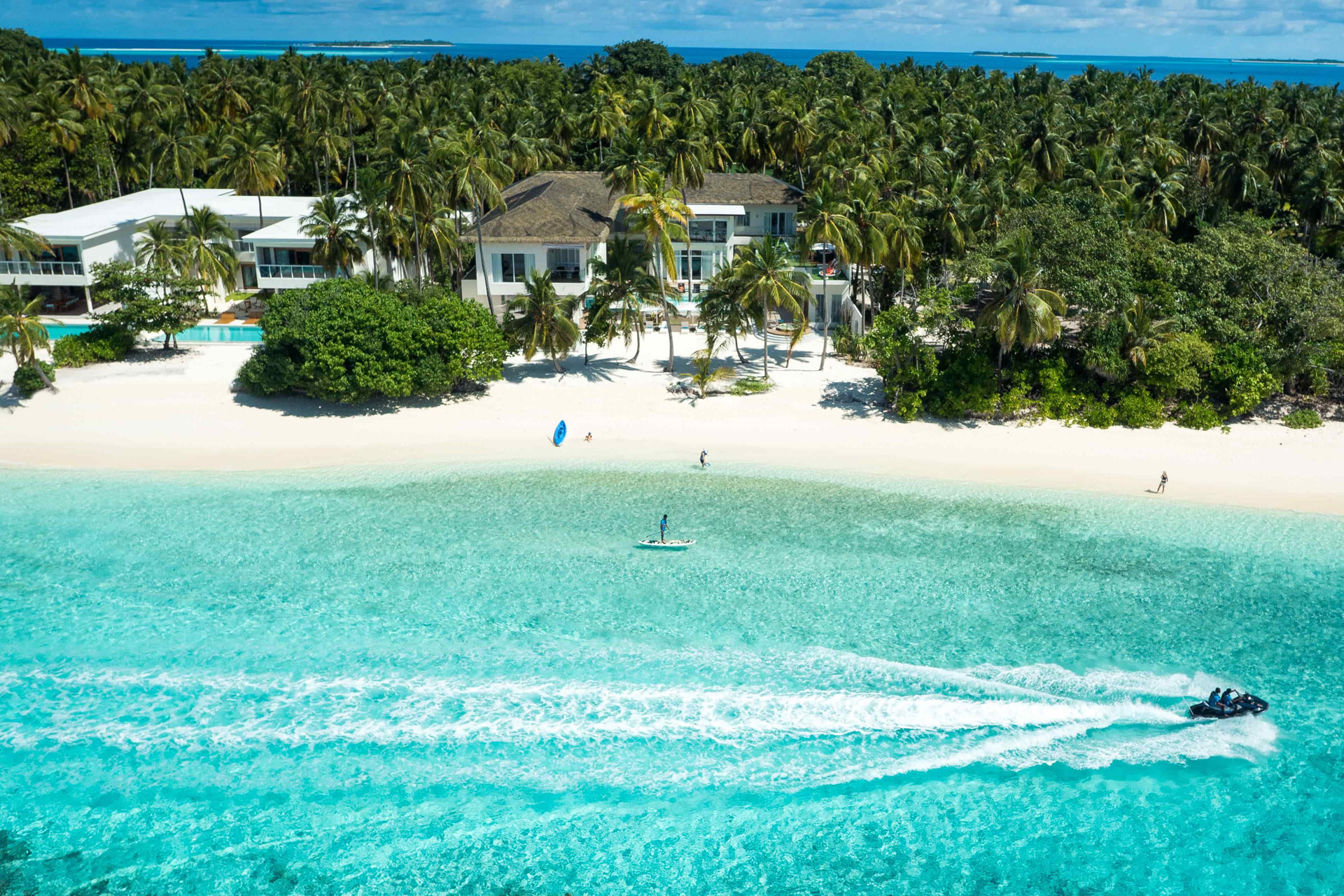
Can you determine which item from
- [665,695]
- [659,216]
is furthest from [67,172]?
[665,695]

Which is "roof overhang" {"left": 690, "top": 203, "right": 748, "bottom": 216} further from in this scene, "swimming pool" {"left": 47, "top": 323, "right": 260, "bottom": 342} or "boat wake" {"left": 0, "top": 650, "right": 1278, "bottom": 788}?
"boat wake" {"left": 0, "top": 650, "right": 1278, "bottom": 788}

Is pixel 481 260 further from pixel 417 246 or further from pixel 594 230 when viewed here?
pixel 594 230

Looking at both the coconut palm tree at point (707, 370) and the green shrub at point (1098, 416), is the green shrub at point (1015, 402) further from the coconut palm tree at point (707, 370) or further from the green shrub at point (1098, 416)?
the coconut palm tree at point (707, 370)

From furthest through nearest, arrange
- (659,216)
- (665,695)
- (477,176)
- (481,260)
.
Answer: (481,260) → (659,216) → (477,176) → (665,695)

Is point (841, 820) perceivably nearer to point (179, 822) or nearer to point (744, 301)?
point (179, 822)

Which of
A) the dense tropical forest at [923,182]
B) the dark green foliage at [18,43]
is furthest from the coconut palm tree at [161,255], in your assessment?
A: the dark green foliage at [18,43]

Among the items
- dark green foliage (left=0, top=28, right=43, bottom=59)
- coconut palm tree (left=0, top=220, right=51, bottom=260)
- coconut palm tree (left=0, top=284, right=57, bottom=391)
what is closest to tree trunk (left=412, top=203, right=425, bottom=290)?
coconut palm tree (left=0, top=284, right=57, bottom=391)
